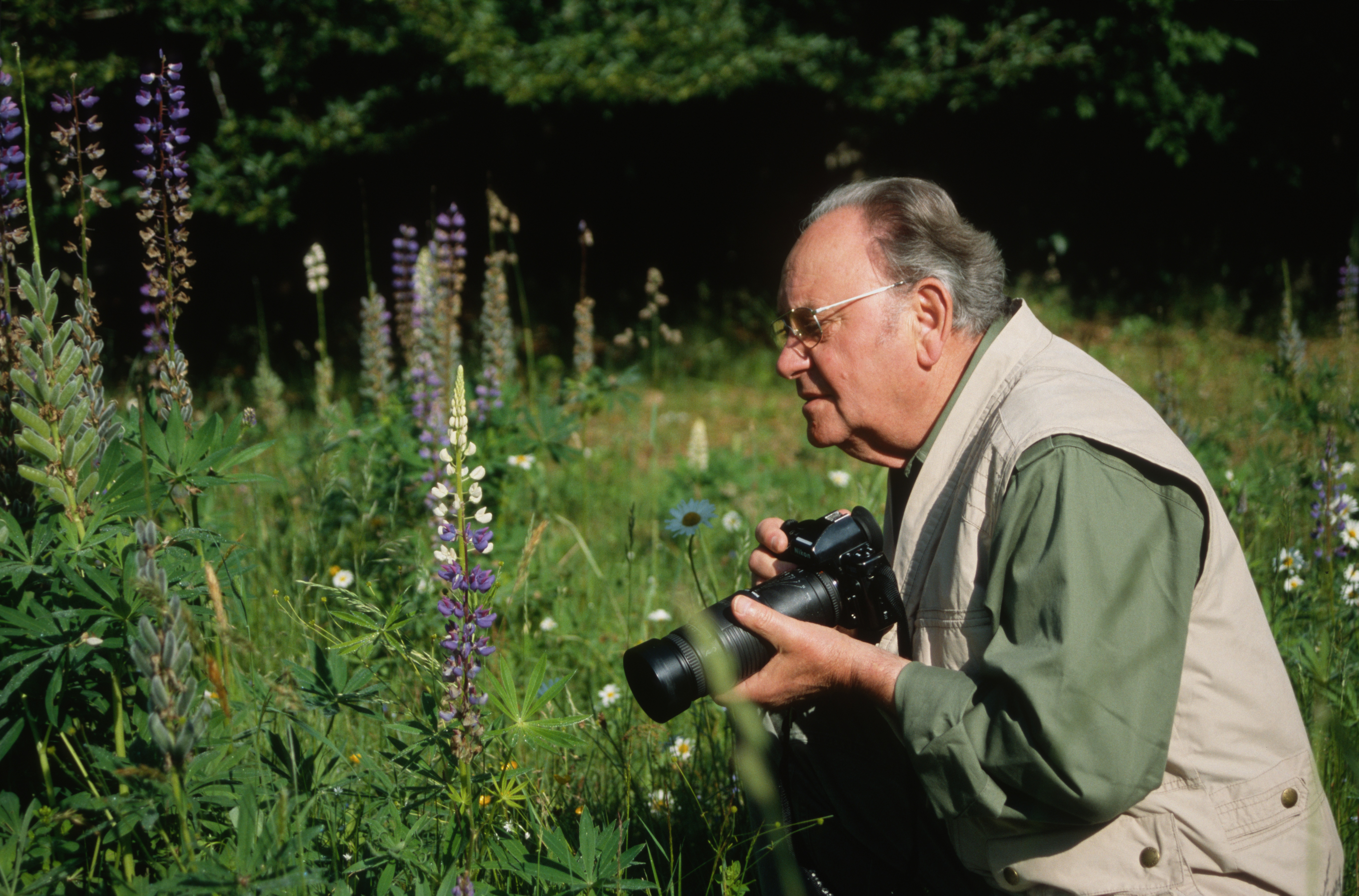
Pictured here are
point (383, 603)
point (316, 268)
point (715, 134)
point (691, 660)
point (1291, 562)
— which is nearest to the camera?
point (691, 660)

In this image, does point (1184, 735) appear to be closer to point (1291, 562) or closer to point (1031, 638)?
point (1031, 638)

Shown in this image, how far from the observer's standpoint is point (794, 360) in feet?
6.59

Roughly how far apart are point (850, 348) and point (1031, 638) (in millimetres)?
739

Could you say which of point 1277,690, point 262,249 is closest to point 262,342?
point 1277,690

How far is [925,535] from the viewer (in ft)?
5.63

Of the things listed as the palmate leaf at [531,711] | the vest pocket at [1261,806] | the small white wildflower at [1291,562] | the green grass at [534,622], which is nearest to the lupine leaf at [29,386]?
the green grass at [534,622]

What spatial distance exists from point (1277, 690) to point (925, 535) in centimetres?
60

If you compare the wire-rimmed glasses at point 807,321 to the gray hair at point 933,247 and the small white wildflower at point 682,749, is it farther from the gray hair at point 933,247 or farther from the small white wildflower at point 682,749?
the small white wildflower at point 682,749

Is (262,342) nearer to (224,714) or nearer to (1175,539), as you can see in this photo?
(224,714)

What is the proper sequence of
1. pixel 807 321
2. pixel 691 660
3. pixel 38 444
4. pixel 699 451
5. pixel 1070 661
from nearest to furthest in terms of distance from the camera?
pixel 1070 661, pixel 38 444, pixel 691 660, pixel 807 321, pixel 699 451

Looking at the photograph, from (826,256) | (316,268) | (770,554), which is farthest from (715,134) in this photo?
(770,554)

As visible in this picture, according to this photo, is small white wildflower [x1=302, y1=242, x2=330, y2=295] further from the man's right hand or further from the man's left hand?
the man's left hand

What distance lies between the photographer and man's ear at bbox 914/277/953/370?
1.86 metres

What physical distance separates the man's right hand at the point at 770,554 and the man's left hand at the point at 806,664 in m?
0.25
